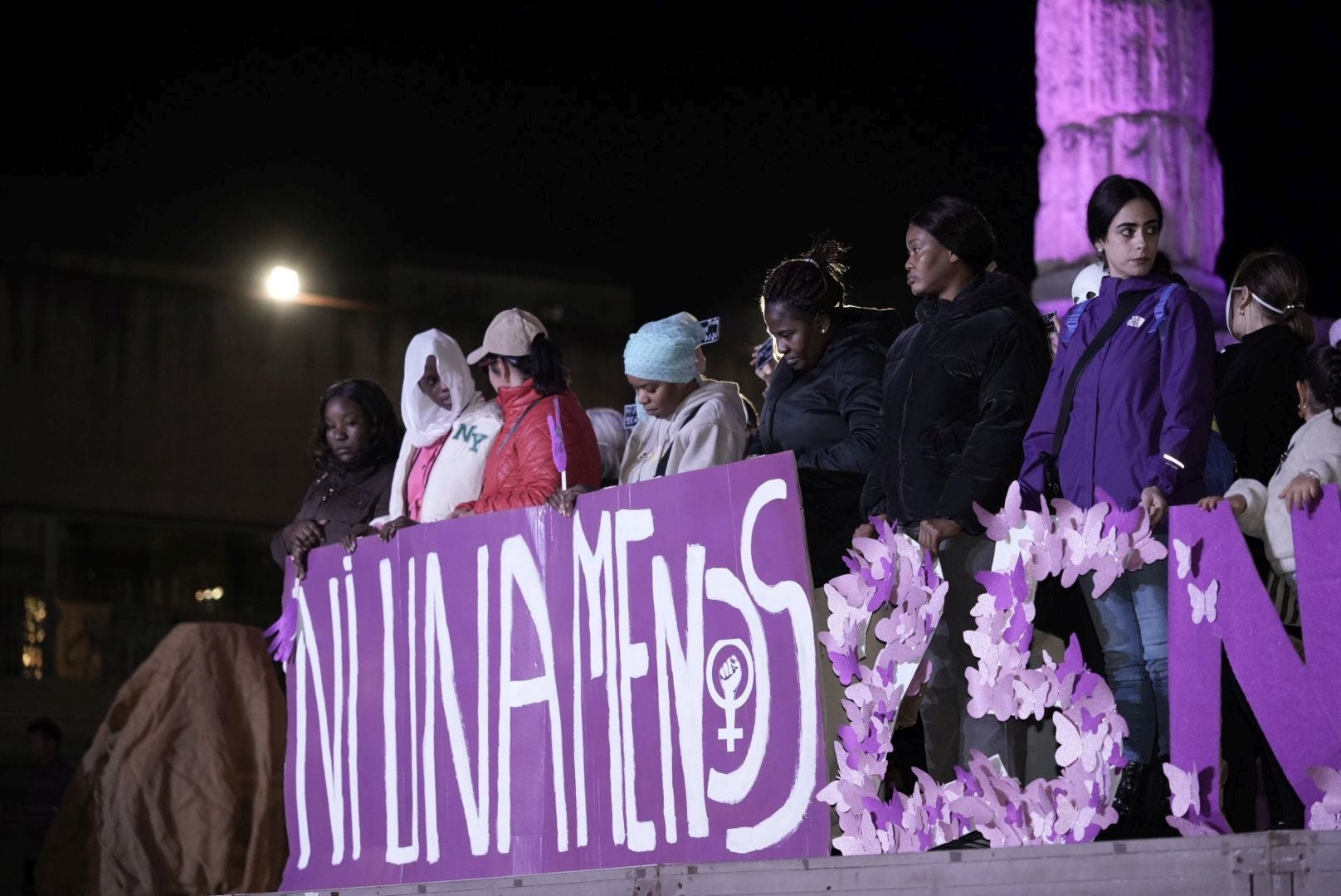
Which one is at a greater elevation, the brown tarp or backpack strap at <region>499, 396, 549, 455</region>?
backpack strap at <region>499, 396, 549, 455</region>

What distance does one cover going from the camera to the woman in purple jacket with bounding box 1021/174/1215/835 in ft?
14.2

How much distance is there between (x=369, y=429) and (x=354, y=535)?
795 millimetres

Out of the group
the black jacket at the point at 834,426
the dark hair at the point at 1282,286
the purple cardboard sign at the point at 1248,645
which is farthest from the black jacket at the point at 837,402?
the purple cardboard sign at the point at 1248,645

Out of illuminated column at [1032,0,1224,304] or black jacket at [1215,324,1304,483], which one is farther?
illuminated column at [1032,0,1224,304]

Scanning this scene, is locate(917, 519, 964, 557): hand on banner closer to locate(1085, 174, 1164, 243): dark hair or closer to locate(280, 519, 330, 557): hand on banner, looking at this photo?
locate(1085, 174, 1164, 243): dark hair

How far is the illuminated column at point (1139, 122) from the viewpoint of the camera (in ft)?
52.6

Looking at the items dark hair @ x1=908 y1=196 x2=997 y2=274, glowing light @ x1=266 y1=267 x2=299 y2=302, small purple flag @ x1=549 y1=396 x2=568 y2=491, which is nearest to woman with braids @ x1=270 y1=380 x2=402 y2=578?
small purple flag @ x1=549 y1=396 x2=568 y2=491

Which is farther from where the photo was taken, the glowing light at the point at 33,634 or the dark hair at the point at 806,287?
the glowing light at the point at 33,634

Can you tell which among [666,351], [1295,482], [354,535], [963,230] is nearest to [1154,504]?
[1295,482]

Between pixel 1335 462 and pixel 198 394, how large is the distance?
13.6 m

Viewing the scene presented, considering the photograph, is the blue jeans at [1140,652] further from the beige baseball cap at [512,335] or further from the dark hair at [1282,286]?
the beige baseball cap at [512,335]

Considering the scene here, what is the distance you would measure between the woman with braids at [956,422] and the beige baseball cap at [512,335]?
1668mm

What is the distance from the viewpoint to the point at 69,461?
639 inches

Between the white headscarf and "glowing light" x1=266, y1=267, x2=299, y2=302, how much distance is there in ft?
34.7
